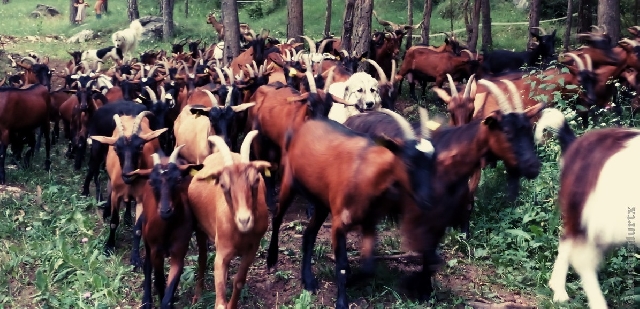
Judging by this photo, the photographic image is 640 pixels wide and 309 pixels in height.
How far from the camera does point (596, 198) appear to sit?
494 centimetres

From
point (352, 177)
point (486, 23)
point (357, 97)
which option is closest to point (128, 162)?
point (352, 177)

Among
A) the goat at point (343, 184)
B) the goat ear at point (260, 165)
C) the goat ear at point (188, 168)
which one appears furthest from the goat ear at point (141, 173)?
the goat at point (343, 184)

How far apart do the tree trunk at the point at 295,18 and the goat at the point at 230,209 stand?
11617 millimetres

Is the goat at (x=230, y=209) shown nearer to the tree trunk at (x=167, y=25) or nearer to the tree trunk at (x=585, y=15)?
the tree trunk at (x=585, y=15)

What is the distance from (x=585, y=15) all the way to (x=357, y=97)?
12.5 m

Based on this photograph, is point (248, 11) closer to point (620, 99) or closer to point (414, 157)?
point (620, 99)

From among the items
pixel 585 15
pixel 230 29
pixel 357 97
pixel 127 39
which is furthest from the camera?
pixel 127 39

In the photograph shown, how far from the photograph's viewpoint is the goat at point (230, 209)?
509 centimetres

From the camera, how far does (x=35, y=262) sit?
6898 mm

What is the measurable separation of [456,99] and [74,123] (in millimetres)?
6608

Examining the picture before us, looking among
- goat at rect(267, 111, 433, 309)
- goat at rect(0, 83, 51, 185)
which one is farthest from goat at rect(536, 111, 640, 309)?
goat at rect(0, 83, 51, 185)

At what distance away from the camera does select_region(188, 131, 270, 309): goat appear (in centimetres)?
509

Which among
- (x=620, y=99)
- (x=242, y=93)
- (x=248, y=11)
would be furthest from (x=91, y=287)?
(x=248, y=11)

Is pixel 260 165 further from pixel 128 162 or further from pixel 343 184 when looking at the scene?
pixel 128 162
